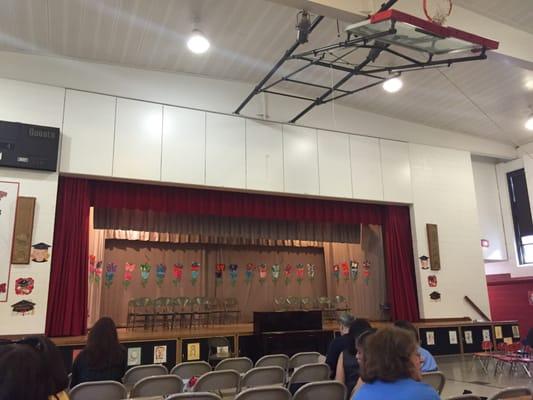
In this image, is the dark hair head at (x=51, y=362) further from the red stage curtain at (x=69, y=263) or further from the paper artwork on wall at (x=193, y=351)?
the paper artwork on wall at (x=193, y=351)

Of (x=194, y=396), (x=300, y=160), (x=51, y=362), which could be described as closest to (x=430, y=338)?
(x=300, y=160)

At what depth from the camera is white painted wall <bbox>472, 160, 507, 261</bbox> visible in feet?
37.1

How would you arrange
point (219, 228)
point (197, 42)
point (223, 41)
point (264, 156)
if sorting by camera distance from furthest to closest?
point (219, 228) < point (264, 156) < point (223, 41) < point (197, 42)

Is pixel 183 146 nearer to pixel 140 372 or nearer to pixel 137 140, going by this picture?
pixel 137 140

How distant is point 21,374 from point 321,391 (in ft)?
6.65

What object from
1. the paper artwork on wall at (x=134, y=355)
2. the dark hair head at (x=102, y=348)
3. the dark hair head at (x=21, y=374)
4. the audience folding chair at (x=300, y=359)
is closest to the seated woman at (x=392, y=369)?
the dark hair head at (x=21, y=374)

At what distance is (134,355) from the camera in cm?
667

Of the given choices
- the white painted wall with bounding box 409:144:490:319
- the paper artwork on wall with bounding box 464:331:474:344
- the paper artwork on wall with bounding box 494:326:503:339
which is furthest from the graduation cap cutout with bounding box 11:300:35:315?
the paper artwork on wall with bounding box 494:326:503:339

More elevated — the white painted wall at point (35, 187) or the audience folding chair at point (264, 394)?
the white painted wall at point (35, 187)

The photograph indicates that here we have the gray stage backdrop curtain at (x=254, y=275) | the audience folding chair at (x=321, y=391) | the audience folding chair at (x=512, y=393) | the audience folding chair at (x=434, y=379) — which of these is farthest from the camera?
the gray stage backdrop curtain at (x=254, y=275)

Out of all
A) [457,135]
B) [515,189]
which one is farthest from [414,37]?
[515,189]

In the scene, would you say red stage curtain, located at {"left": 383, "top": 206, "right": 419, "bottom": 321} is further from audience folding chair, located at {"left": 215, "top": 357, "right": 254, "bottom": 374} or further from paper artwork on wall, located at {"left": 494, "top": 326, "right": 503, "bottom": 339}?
audience folding chair, located at {"left": 215, "top": 357, "right": 254, "bottom": 374}

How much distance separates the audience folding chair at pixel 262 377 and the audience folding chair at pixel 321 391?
2.84ft

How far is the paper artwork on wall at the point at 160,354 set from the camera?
679 cm
